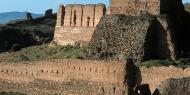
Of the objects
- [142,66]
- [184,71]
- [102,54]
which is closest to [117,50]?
[102,54]

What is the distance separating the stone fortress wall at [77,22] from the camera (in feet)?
137

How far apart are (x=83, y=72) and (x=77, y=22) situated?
12181mm

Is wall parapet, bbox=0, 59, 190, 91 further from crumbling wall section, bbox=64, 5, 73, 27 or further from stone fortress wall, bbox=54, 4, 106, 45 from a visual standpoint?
crumbling wall section, bbox=64, 5, 73, 27

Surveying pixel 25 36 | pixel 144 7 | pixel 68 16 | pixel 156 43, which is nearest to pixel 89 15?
pixel 68 16

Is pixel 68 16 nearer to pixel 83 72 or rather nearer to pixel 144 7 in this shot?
pixel 144 7

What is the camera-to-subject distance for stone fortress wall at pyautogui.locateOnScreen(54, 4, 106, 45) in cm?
4181

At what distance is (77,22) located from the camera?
4384 centimetres

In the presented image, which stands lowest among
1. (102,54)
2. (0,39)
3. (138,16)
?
(0,39)

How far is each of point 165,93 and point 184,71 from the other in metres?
12.5

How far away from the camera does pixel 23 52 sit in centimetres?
4669

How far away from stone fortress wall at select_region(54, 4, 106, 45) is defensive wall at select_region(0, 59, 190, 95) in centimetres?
594

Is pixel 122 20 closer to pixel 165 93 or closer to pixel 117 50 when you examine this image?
pixel 117 50

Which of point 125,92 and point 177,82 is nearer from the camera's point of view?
point 177,82

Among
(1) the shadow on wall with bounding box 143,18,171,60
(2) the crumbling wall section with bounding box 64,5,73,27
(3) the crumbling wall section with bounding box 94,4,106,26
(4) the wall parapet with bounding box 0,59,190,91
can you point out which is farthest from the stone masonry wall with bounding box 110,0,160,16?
(2) the crumbling wall section with bounding box 64,5,73,27
